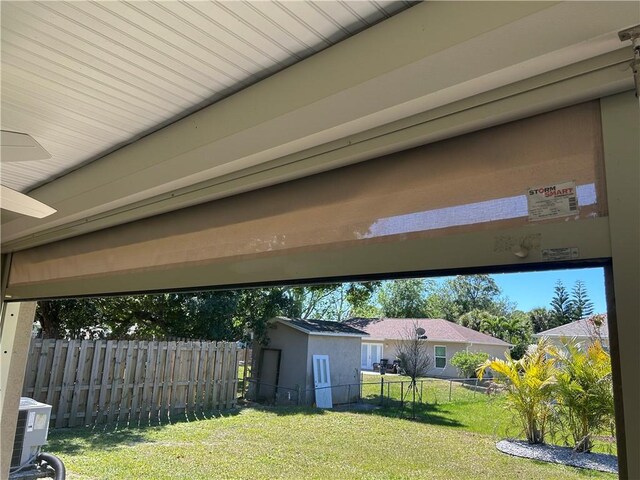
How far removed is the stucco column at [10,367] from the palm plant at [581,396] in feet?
9.36

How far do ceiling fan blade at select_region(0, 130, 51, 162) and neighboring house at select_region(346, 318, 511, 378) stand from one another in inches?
138

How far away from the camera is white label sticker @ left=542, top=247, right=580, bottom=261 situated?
2.00ft

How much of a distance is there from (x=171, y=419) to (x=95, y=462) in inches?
68.9

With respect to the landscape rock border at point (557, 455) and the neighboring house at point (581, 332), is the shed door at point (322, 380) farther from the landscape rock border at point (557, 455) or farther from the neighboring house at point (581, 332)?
the neighboring house at point (581, 332)

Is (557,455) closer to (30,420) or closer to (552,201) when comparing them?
(552,201)

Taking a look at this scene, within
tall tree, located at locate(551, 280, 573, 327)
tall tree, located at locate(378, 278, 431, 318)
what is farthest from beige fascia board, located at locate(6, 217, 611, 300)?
tall tree, located at locate(378, 278, 431, 318)

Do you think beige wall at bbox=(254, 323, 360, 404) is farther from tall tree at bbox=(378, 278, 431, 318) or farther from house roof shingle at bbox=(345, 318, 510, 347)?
tall tree at bbox=(378, 278, 431, 318)

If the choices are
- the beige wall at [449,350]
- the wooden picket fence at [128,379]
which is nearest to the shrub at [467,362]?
the beige wall at [449,350]

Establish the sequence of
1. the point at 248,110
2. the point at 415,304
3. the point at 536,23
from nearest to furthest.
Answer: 1. the point at 536,23
2. the point at 248,110
3. the point at 415,304

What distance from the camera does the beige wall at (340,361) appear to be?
7320mm

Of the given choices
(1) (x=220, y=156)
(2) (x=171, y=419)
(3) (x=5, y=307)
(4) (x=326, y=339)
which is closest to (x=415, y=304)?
(4) (x=326, y=339)

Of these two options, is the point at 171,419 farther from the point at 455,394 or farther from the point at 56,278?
the point at 56,278

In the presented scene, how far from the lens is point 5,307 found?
2.34 m

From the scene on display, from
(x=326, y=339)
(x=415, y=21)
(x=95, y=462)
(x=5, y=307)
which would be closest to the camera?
(x=415, y=21)
